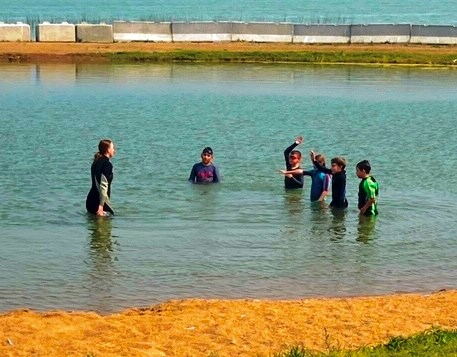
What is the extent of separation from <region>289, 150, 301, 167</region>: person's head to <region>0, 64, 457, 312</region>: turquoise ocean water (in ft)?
2.05

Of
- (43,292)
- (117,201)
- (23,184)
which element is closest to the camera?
(43,292)

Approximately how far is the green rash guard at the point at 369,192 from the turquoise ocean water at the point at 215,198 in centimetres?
29

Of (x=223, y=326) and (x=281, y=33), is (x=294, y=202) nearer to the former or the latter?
(x=223, y=326)

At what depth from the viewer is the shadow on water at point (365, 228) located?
18.3 meters

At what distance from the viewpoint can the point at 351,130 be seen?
1198 inches

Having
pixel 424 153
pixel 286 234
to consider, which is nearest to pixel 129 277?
pixel 286 234

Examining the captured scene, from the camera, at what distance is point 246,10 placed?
131 meters

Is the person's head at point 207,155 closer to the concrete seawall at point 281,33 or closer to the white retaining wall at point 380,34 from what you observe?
the concrete seawall at point 281,33

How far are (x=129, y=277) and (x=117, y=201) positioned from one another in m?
5.26

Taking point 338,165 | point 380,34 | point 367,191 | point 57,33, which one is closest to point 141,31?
point 57,33

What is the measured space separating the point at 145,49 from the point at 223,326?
129 feet

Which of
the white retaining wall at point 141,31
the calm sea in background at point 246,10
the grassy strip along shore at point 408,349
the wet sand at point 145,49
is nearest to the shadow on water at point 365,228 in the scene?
the grassy strip along shore at point 408,349

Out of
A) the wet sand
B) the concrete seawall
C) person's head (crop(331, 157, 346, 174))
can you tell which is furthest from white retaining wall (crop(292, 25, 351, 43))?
person's head (crop(331, 157, 346, 174))

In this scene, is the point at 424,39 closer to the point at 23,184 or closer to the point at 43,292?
the point at 23,184
